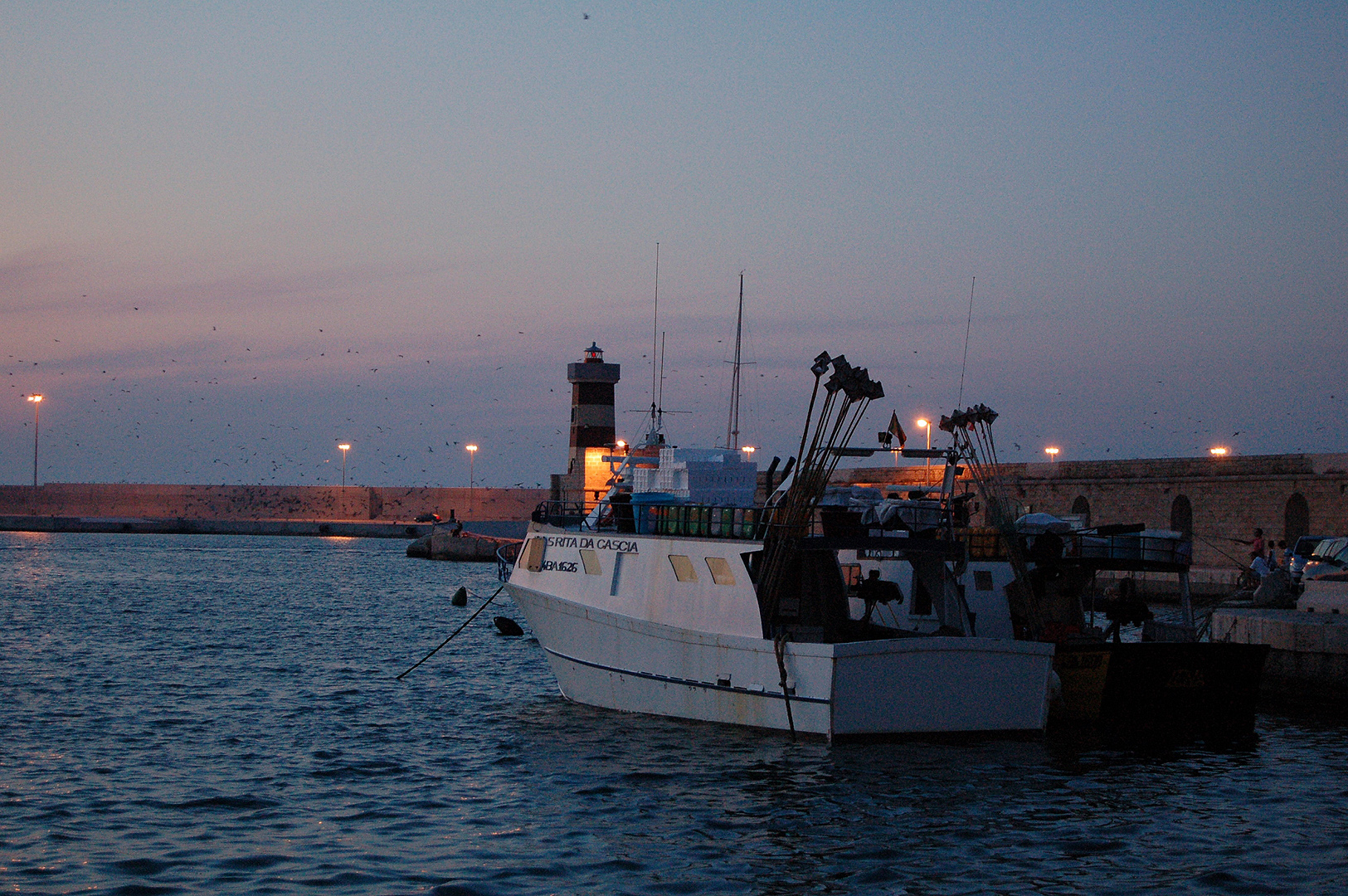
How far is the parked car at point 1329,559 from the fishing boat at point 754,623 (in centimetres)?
1563

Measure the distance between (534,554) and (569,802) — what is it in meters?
8.16

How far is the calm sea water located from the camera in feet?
42.9

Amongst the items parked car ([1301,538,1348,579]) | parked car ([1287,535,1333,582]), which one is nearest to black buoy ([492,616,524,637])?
parked car ([1301,538,1348,579])

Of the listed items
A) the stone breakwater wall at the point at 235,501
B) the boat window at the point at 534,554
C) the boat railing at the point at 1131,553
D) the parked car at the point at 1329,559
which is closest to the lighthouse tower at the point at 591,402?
the parked car at the point at 1329,559

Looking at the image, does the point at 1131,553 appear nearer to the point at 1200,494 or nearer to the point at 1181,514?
the point at 1200,494

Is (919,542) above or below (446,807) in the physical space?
above

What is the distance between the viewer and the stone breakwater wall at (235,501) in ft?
471

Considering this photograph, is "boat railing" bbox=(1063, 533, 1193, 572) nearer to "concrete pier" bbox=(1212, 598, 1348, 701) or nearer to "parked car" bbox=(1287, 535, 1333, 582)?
"concrete pier" bbox=(1212, 598, 1348, 701)

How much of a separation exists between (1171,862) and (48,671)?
74.8 ft

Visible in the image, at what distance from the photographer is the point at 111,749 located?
19.0 m

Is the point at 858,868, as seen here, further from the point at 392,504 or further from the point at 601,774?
the point at 392,504

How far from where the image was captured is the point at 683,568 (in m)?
19.9

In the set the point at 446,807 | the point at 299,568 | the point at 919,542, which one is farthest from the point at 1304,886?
the point at 299,568

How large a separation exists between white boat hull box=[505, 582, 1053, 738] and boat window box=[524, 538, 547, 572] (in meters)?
3.07
